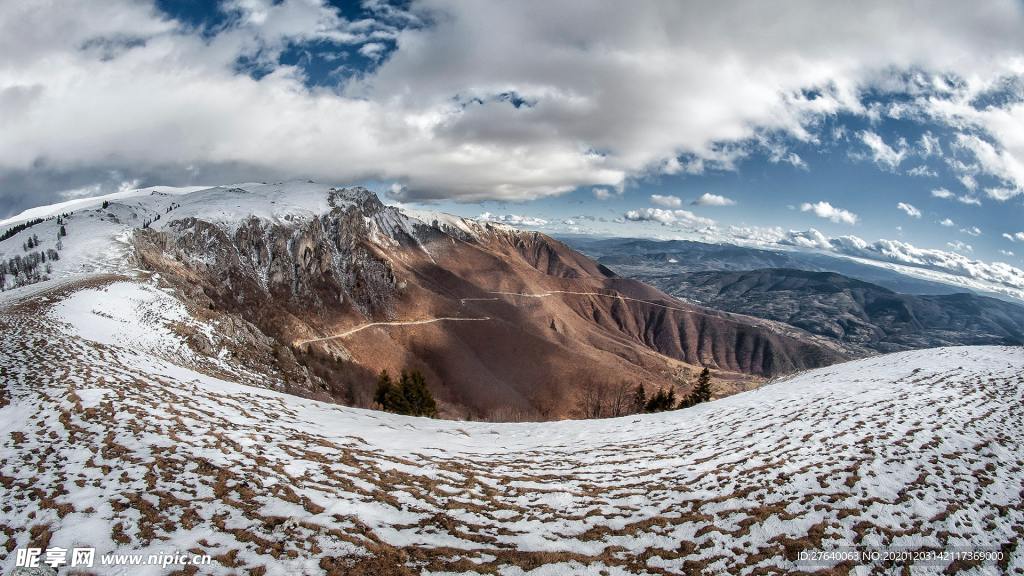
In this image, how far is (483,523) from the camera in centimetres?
1085

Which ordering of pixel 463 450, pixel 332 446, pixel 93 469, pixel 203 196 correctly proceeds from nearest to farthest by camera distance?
pixel 93 469 → pixel 332 446 → pixel 463 450 → pixel 203 196

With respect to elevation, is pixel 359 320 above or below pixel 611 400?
above

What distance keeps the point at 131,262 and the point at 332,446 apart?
78688 millimetres

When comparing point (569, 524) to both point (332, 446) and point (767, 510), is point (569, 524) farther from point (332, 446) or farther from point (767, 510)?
point (332, 446)

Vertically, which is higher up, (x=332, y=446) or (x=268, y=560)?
(x=268, y=560)

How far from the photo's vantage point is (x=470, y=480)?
1381 cm

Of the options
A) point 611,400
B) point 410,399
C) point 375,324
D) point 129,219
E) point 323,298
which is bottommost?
point 611,400

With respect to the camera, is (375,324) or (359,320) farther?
(375,324)

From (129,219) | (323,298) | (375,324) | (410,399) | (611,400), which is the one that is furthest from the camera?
(129,219)

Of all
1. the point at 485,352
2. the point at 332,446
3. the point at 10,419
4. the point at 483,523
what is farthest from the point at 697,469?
the point at 485,352

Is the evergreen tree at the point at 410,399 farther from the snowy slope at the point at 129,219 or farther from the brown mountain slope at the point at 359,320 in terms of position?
the snowy slope at the point at 129,219

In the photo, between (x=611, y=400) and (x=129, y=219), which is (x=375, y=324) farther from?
(x=129, y=219)

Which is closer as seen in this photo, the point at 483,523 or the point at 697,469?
the point at 483,523

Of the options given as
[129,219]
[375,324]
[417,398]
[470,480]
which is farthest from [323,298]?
[470,480]
